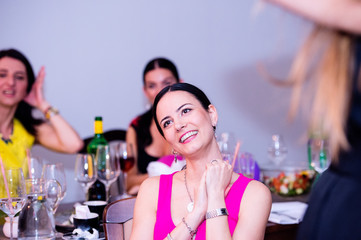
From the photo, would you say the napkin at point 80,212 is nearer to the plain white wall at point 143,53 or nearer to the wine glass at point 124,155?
the wine glass at point 124,155

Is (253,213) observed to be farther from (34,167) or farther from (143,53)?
(143,53)

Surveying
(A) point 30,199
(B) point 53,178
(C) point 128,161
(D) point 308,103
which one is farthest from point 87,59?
(D) point 308,103

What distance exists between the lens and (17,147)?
9.67 feet

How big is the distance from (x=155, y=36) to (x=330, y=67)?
300cm

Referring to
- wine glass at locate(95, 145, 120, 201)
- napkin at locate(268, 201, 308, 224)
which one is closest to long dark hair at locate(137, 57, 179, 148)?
wine glass at locate(95, 145, 120, 201)

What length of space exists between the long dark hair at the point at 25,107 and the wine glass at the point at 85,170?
4.07 feet

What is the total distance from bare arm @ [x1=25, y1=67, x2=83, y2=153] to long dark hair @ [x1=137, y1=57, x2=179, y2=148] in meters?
0.48

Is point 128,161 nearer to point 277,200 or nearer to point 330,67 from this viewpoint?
point 277,200

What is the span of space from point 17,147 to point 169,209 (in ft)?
5.47

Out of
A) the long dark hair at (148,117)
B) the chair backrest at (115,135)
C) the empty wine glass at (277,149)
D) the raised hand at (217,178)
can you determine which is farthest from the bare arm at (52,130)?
the raised hand at (217,178)

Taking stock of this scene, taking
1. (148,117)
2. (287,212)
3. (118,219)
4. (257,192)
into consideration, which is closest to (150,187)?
(118,219)

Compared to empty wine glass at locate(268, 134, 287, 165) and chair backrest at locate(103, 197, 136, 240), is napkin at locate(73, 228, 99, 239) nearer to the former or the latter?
chair backrest at locate(103, 197, 136, 240)

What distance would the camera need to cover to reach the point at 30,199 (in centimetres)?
155

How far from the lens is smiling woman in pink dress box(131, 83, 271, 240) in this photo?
145 cm
